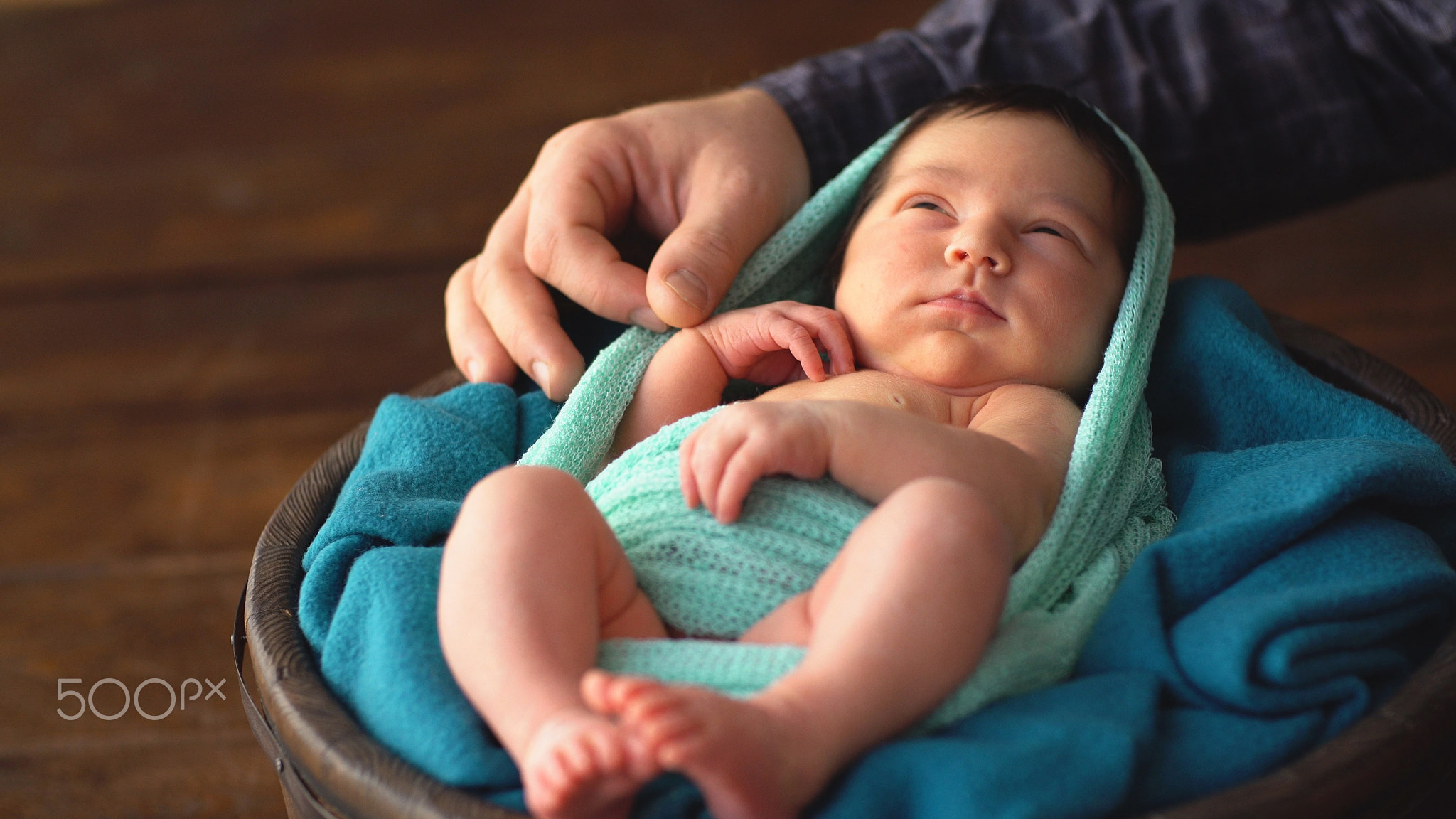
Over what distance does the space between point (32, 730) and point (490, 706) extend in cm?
96

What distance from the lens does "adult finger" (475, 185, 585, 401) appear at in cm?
104

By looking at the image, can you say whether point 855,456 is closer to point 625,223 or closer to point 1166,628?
point 1166,628

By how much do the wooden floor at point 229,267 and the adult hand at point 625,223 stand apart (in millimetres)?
586

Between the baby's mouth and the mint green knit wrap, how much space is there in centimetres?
10

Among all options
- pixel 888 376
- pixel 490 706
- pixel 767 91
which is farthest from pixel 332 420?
pixel 490 706

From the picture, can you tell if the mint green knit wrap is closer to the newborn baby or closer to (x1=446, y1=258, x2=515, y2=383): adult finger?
the newborn baby

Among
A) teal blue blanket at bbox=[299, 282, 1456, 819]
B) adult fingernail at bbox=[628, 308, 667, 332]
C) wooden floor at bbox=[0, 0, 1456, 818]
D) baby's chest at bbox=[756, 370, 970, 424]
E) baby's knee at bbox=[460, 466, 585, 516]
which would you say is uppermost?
baby's knee at bbox=[460, 466, 585, 516]

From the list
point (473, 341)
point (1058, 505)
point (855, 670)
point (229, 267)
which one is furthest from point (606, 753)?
point (229, 267)

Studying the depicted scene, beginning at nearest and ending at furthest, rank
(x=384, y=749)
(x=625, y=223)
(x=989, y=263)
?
(x=384, y=749), (x=989, y=263), (x=625, y=223)

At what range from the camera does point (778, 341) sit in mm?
958

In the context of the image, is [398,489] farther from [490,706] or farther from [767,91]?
[767,91]

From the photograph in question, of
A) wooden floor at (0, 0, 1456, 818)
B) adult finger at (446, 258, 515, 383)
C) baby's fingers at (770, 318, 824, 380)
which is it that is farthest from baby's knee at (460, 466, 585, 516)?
wooden floor at (0, 0, 1456, 818)

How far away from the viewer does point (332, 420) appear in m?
1.91

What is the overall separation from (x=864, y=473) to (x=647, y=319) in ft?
1.10
